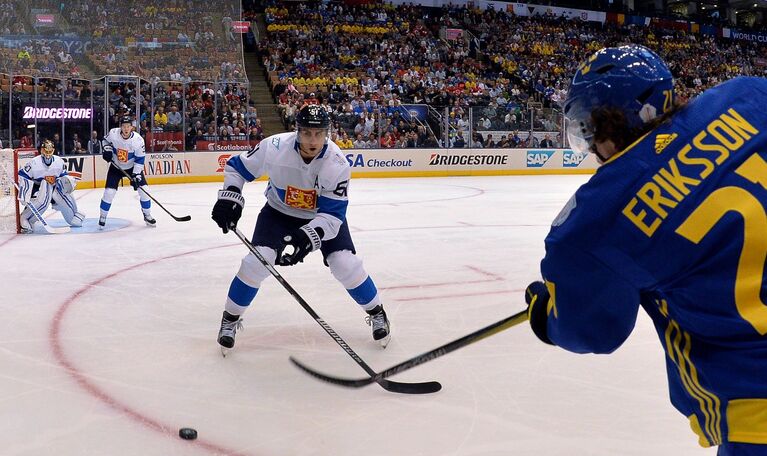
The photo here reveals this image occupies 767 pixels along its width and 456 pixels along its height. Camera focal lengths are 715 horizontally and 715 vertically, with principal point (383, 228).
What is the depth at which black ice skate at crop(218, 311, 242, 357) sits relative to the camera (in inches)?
128

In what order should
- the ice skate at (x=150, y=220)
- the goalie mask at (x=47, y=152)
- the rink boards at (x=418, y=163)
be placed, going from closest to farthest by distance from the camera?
the goalie mask at (x=47, y=152) < the ice skate at (x=150, y=220) < the rink boards at (x=418, y=163)

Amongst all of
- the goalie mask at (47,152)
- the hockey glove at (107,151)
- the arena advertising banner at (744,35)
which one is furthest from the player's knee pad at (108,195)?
the arena advertising banner at (744,35)

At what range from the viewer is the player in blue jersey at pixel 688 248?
3.12ft

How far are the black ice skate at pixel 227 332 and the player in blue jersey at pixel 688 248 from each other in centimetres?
238

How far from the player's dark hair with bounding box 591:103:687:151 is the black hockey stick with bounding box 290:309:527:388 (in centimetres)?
51

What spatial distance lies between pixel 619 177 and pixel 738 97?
245 millimetres

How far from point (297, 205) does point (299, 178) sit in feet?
0.46

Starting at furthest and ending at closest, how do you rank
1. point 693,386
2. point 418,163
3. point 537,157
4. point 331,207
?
point 537,157, point 418,163, point 331,207, point 693,386

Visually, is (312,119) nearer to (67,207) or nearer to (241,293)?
(241,293)

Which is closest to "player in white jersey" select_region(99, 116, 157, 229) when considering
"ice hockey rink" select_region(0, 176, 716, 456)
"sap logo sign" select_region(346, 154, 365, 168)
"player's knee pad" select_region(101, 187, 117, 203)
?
"player's knee pad" select_region(101, 187, 117, 203)

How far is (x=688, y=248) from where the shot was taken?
3.12 ft

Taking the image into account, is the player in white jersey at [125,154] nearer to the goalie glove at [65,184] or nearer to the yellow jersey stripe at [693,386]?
the goalie glove at [65,184]

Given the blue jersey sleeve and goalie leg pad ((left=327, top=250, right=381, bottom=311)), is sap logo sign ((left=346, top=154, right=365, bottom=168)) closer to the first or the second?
goalie leg pad ((left=327, top=250, right=381, bottom=311))

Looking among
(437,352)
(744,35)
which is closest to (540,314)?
(437,352)
